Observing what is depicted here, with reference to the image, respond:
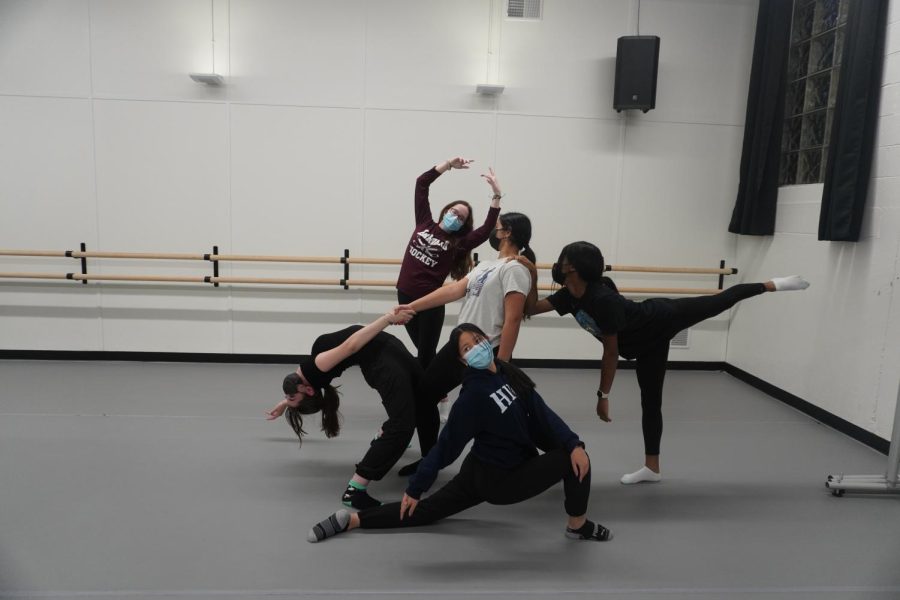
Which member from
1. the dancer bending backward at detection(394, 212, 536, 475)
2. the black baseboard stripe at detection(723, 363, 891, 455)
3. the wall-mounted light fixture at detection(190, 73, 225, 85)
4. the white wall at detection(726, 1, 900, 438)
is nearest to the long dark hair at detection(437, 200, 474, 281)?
the dancer bending backward at detection(394, 212, 536, 475)

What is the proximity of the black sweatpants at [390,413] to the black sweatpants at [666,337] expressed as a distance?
3.74ft

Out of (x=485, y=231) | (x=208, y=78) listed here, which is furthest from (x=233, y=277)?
(x=485, y=231)

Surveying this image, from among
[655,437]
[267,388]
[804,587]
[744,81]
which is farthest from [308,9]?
[804,587]

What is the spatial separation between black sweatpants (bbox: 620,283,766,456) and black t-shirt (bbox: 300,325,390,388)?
4.12ft

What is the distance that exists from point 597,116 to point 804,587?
146 inches

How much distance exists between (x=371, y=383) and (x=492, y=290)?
704mm

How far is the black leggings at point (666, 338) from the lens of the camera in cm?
275

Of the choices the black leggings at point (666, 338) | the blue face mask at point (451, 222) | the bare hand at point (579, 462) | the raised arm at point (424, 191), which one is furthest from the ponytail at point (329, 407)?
the black leggings at point (666, 338)

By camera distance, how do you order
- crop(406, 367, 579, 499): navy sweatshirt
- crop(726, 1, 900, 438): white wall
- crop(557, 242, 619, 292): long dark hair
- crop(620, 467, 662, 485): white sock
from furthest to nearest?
crop(726, 1, 900, 438): white wall, crop(620, 467, 662, 485): white sock, crop(557, 242, 619, 292): long dark hair, crop(406, 367, 579, 499): navy sweatshirt

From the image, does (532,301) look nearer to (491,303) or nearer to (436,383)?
(491,303)

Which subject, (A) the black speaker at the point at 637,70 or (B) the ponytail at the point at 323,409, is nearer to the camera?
(B) the ponytail at the point at 323,409

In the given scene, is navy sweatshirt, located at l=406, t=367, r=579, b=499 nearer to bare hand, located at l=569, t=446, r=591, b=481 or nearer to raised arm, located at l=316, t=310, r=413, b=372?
bare hand, located at l=569, t=446, r=591, b=481

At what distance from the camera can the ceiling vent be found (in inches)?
181

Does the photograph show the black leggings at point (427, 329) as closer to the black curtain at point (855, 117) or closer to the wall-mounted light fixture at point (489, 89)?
the wall-mounted light fixture at point (489, 89)
